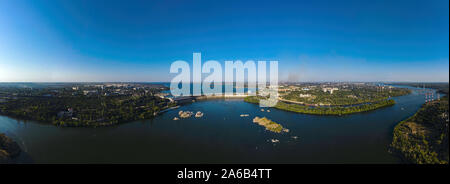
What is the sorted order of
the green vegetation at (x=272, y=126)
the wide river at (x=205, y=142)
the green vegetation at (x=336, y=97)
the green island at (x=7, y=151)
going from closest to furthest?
the green island at (x=7, y=151) < the wide river at (x=205, y=142) < the green vegetation at (x=272, y=126) < the green vegetation at (x=336, y=97)

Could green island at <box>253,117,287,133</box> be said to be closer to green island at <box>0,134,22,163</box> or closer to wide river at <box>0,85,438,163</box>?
wide river at <box>0,85,438,163</box>

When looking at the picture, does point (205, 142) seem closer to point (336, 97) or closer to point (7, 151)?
point (7, 151)

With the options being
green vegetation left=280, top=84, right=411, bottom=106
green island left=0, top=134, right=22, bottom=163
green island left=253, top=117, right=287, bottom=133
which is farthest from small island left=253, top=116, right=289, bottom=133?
green island left=0, top=134, right=22, bottom=163

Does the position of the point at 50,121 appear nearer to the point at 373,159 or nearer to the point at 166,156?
the point at 166,156

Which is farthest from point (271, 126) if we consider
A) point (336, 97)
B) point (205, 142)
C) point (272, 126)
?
point (336, 97)

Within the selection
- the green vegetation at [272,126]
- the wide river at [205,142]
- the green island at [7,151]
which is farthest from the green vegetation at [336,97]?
the green island at [7,151]

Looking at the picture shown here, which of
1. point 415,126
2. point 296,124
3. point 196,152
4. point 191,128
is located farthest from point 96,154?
point 415,126

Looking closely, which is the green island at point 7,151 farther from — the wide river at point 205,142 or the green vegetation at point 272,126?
the green vegetation at point 272,126
